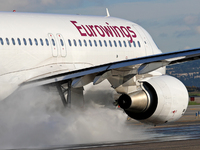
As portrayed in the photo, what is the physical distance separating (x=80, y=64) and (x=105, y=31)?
100 inches

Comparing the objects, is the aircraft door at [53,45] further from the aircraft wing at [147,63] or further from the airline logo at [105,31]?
the aircraft wing at [147,63]

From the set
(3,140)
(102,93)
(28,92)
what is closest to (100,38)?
(102,93)

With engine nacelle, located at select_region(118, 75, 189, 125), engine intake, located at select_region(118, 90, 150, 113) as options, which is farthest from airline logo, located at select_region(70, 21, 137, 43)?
engine intake, located at select_region(118, 90, 150, 113)

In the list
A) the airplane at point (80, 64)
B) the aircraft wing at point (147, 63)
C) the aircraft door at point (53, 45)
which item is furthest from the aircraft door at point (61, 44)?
the aircraft wing at point (147, 63)

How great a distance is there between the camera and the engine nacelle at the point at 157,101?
1850cm

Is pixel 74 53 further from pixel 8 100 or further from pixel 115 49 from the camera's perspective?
pixel 8 100

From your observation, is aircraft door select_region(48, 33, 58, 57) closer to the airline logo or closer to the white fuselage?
the white fuselage

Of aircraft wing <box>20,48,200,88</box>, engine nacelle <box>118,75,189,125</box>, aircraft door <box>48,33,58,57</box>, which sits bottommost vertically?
engine nacelle <box>118,75,189,125</box>

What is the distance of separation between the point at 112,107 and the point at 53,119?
4.81 m

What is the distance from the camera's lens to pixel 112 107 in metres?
21.7

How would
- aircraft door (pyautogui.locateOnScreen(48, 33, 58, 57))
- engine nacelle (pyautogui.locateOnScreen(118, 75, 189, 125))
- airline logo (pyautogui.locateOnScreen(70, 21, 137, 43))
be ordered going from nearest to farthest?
engine nacelle (pyautogui.locateOnScreen(118, 75, 189, 125)), aircraft door (pyautogui.locateOnScreen(48, 33, 58, 57)), airline logo (pyautogui.locateOnScreen(70, 21, 137, 43))

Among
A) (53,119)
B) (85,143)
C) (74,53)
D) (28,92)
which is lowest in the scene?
(85,143)

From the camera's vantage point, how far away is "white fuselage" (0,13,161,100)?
1789cm

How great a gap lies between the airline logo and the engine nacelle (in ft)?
12.9
